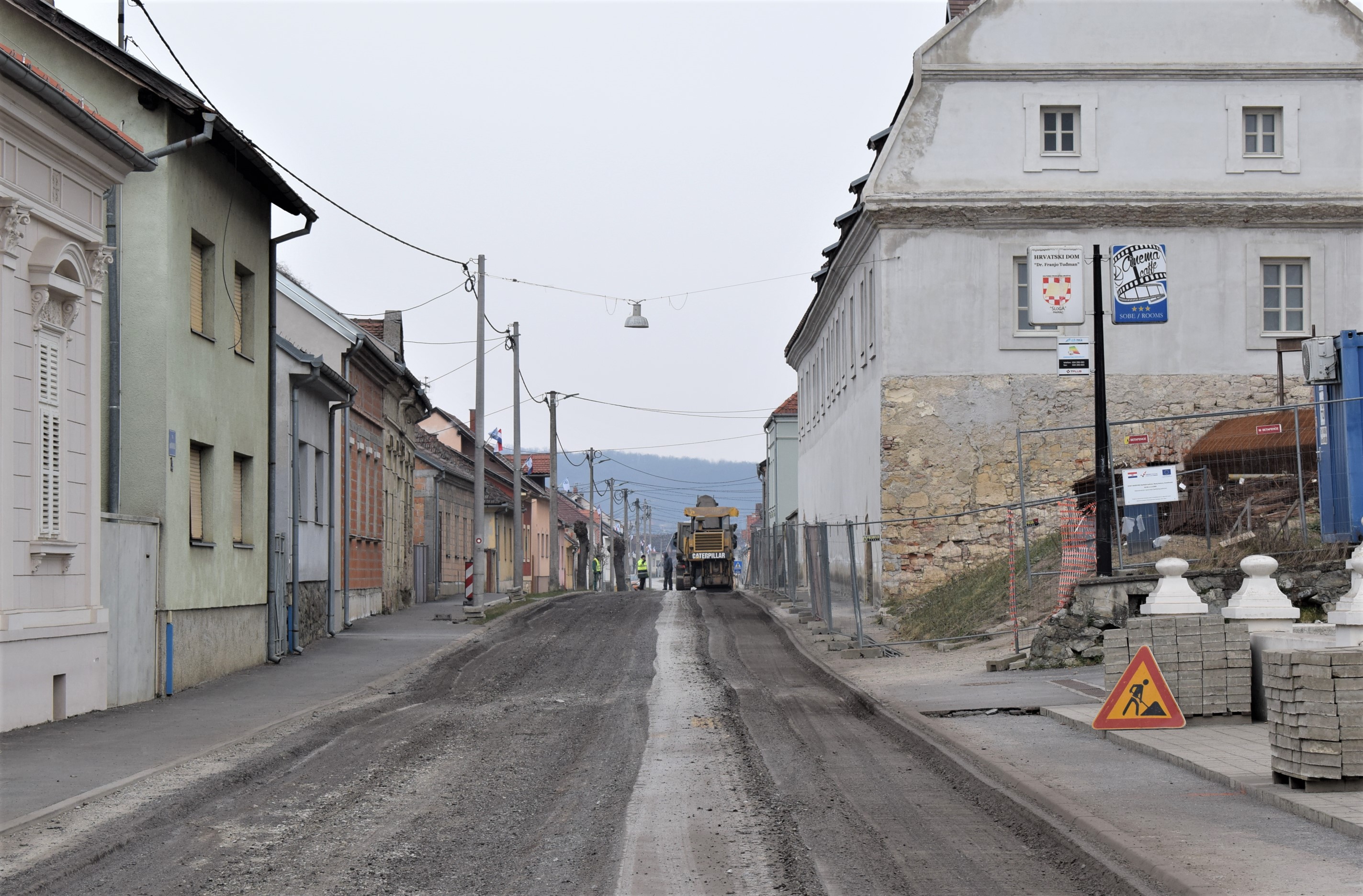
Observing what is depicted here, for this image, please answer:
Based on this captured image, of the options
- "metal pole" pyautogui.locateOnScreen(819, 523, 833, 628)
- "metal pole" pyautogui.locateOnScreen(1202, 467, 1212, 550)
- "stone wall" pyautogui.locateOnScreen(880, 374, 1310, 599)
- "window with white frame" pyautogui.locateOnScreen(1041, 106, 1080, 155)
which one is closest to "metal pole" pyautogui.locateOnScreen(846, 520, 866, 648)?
"metal pole" pyautogui.locateOnScreen(819, 523, 833, 628)

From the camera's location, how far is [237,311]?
66.9ft

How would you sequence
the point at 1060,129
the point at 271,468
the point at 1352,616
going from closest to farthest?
the point at 1352,616 < the point at 271,468 < the point at 1060,129

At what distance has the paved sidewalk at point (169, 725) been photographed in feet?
33.7

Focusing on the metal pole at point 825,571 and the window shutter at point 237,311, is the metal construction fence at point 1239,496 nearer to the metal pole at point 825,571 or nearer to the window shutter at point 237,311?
the metal pole at point 825,571

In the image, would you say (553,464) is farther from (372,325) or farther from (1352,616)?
(1352,616)

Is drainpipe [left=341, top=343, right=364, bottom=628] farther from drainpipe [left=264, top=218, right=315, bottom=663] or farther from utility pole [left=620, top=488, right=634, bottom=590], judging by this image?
utility pole [left=620, top=488, right=634, bottom=590]

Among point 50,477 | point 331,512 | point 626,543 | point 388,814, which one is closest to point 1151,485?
point 388,814

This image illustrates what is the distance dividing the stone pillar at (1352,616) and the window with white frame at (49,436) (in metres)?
11.3

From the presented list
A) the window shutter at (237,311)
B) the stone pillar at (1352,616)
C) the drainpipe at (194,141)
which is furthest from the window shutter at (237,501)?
the stone pillar at (1352,616)

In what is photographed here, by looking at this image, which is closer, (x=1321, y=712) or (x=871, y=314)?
(x=1321, y=712)

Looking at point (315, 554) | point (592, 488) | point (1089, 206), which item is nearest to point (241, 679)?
point (315, 554)

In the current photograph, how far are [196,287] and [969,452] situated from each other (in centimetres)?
1676

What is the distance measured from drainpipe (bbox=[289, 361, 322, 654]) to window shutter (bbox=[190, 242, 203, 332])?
5.35m

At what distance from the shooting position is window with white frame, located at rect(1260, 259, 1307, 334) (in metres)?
30.6
